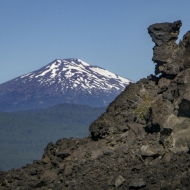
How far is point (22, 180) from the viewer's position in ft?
88.1

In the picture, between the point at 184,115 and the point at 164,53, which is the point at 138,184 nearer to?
the point at 184,115

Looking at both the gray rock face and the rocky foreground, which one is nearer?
the rocky foreground

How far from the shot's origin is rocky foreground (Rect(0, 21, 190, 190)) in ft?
Result: 77.2

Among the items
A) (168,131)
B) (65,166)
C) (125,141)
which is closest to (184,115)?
(168,131)

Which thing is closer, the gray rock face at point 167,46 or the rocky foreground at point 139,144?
the rocky foreground at point 139,144

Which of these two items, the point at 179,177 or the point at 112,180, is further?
the point at 112,180

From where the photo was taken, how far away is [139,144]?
26.3 metres

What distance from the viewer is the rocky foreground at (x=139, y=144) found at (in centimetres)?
2353

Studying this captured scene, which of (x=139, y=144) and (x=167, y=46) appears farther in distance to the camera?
(x=167, y=46)

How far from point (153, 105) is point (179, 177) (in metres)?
5.12

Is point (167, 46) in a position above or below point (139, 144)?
above

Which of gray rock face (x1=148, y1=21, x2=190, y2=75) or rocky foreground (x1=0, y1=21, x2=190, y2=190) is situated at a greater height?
gray rock face (x1=148, y1=21, x2=190, y2=75)

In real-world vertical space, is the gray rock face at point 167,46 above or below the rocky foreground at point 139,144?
above

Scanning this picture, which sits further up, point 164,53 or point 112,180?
point 164,53
